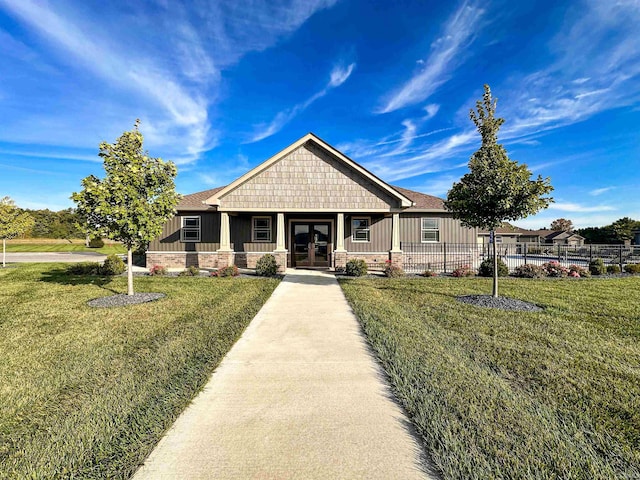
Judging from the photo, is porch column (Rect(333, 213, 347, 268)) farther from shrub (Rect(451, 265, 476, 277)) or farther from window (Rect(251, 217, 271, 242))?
shrub (Rect(451, 265, 476, 277))

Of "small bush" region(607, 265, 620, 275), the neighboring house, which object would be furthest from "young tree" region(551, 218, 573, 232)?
"small bush" region(607, 265, 620, 275)

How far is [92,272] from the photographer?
12.9 m

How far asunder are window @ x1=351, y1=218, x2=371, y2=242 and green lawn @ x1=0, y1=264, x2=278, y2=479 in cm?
894

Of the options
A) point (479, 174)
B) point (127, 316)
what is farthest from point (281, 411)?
point (479, 174)

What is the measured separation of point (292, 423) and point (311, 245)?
44.1ft

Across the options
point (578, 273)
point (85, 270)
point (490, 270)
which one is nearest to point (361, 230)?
point (490, 270)

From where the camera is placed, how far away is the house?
13680mm

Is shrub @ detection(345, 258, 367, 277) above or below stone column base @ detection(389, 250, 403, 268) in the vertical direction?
below

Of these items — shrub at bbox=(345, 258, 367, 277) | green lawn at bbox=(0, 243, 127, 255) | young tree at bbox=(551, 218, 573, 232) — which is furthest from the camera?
young tree at bbox=(551, 218, 573, 232)

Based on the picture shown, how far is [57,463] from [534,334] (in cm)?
657

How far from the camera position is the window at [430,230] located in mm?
16469

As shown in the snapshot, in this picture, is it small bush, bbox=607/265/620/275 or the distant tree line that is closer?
small bush, bbox=607/265/620/275

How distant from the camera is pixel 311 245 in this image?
52.5 feet

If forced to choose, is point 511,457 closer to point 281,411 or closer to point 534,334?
point 281,411
